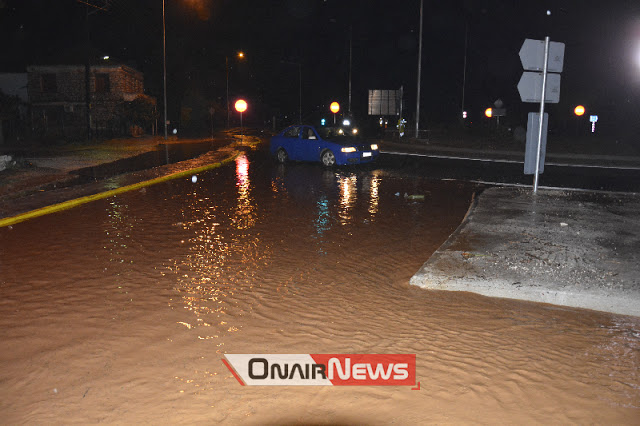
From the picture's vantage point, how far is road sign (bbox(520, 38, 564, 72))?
1258 centimetres

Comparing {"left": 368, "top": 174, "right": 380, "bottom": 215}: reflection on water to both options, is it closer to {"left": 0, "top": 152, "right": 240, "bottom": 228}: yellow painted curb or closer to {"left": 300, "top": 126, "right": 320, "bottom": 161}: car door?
{"left": 300, "top": 126, "right": 320, "bottom": 161}: car door

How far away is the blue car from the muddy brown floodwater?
10.8 meters

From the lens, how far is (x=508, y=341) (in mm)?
5082

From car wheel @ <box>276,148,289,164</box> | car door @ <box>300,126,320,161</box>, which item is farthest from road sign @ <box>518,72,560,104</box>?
car wheel @ <box>276,148,289,164</box>

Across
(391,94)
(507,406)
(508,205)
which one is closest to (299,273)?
(507,406)

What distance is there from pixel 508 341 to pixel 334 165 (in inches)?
633

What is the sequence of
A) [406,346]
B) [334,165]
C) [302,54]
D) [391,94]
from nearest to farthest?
[406,346]
[334,165]
[391,94]
[302,54]

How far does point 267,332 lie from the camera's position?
17.3 feet

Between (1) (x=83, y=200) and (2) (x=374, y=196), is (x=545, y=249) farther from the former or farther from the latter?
(1) (x=83, y=200)

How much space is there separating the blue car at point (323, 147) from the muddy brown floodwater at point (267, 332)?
10.8 m

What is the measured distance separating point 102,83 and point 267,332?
5272 cm

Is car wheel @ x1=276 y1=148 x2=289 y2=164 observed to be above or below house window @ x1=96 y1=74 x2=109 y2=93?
below

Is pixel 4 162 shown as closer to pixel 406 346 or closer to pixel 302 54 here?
pixel 406 346

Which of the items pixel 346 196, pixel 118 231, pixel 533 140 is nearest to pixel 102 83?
pixel 346 196
